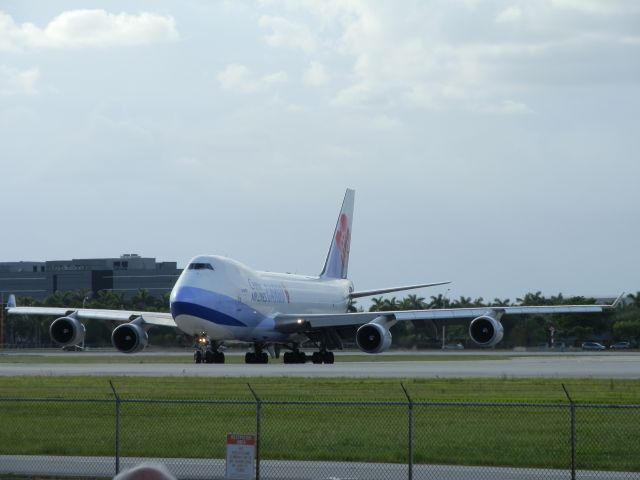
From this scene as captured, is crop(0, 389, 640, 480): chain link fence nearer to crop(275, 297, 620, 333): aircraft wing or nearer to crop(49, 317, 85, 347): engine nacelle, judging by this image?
crop(49, 317, 85, 347): engine nacelle

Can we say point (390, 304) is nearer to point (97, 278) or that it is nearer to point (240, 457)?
point (97, 278)

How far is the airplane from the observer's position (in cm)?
5688

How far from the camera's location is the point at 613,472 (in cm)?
2003

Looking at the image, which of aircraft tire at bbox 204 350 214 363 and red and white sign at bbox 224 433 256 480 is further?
aircraft tire at bbox 204 350 214 363

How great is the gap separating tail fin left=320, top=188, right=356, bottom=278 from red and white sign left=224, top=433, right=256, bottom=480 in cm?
5860

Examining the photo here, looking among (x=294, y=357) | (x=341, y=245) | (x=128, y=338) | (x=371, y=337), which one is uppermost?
(x=341, y=245)

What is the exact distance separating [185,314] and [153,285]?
130m

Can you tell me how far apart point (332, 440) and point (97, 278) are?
165 metres

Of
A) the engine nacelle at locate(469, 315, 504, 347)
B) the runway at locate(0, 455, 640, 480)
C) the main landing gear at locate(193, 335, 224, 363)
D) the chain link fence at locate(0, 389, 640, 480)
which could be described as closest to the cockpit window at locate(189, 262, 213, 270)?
the main landing gear at locate(193, 335, 224, 363)

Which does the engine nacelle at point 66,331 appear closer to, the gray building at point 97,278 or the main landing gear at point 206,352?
the main landing gear at point 206,352

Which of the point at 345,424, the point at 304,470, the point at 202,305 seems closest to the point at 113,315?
the point at 202,305

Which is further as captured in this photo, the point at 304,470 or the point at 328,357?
the point at 328,357

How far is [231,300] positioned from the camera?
58.1 meters

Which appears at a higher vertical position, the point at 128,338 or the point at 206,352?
the point at 128,338
